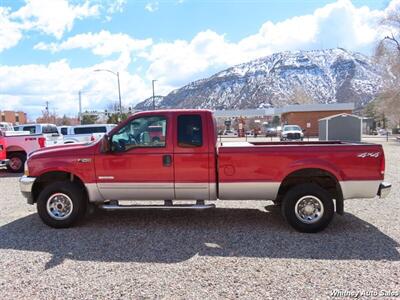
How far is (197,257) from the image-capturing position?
5.29 metres

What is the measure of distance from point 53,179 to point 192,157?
2580 millimetres

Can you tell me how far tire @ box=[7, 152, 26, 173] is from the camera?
15062mm

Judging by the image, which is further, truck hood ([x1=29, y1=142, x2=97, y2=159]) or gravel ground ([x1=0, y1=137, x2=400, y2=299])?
truck hood ([x1=29, y1=142, x2=97, y2=159])

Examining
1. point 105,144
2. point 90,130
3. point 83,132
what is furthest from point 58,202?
point 83,132

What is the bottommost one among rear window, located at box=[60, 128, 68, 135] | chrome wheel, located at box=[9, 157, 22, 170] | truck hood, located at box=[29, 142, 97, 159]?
chrome wheel, located at box=[9, 157, 22, 170]

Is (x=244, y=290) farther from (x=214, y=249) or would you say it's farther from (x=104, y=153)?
(x=104, y=153)

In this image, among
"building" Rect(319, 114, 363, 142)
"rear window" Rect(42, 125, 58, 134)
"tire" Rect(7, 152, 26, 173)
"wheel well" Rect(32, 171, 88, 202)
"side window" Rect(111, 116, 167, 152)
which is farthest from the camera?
"building" Rect(319, 114, 363, 142)

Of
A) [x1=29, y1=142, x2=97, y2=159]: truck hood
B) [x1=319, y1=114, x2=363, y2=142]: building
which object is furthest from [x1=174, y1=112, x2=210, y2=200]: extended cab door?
[x1=319, y1=114, x2=363, y2=142]: building

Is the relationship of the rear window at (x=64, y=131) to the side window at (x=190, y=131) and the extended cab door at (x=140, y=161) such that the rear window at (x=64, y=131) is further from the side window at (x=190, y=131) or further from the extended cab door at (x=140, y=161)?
the side window at (x=190, y=131)

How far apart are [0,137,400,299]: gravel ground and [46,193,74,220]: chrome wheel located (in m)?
0.29

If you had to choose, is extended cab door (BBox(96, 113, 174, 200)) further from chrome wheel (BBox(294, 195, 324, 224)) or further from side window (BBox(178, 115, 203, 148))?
chrome wheel (BBox(294, 195, 324, 224))

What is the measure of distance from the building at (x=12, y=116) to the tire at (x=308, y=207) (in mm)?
117541

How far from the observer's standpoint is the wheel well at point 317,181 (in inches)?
248

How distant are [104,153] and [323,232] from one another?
12.8 ft
